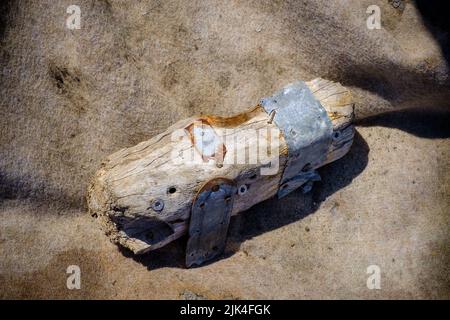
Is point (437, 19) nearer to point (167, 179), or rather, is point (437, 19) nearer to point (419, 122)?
point (419, 122)

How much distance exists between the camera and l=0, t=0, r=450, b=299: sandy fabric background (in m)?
4.13

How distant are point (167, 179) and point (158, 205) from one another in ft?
0.73

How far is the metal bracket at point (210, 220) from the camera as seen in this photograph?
156 inches

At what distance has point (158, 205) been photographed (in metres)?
3.85

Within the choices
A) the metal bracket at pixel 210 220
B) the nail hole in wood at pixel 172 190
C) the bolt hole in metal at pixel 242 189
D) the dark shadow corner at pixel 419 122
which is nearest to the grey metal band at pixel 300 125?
the bolt hole in metal at pixel 242 189

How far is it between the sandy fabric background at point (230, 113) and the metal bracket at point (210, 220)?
0.41ft

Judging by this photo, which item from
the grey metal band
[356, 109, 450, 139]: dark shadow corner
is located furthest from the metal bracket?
[356, 109, 450, 139]: dark shadow corner

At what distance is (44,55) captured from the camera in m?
4.33

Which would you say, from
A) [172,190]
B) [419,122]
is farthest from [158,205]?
[419,122]

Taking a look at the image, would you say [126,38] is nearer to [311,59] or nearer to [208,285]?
[311,59]

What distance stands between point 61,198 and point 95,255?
60 centimetres

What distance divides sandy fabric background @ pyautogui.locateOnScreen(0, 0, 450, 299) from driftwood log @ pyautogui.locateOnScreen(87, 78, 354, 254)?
11.8 inches

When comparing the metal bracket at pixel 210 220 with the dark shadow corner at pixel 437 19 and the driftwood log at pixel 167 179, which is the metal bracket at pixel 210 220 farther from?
the dark shadow corner at pixel 437 19
